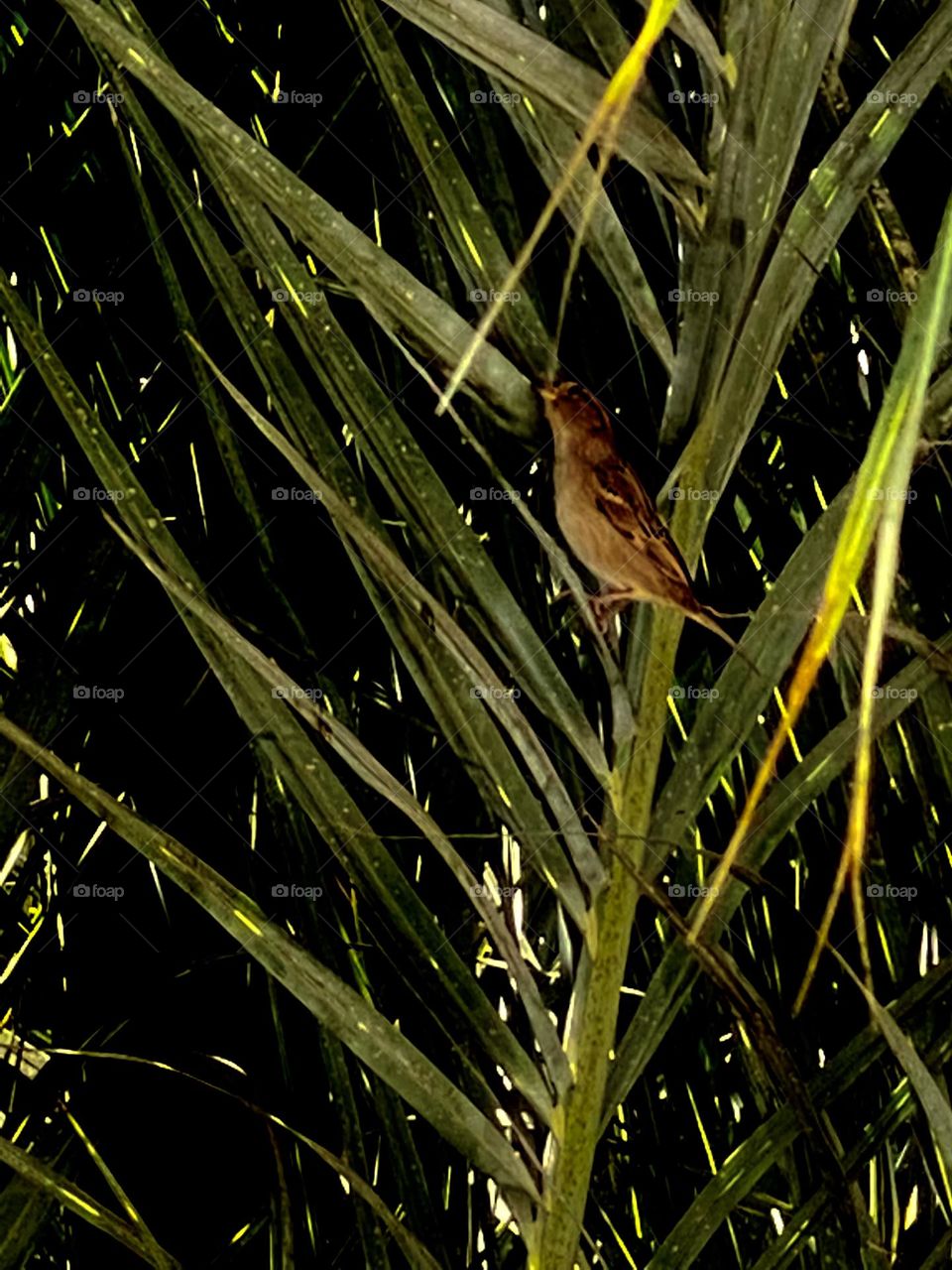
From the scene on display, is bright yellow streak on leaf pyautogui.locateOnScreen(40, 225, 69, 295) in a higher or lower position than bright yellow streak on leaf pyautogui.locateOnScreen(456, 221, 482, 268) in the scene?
lower

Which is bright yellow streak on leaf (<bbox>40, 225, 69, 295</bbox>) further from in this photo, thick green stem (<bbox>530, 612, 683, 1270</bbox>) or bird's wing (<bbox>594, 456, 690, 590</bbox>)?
thick green stem (<bbox>530, 612, 683, 1270</bbox>)

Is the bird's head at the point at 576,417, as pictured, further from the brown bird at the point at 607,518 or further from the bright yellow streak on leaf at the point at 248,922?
the bright yellow streak on leaf at the point at 248,922

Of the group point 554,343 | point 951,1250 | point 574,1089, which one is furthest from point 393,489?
point 951,1250

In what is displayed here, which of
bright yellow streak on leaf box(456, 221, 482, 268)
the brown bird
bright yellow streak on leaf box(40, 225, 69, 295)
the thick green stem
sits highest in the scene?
bright yellow streak on leaf box(456, 221, 482, 268)

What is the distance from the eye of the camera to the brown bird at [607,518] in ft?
2.21

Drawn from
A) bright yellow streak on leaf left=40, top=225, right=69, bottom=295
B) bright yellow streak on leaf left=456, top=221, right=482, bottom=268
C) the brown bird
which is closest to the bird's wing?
the brown bird

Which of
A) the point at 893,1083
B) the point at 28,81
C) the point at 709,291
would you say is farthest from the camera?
the point at 28,81

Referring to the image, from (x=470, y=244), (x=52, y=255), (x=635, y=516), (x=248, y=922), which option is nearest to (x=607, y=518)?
(x=635, y=516)

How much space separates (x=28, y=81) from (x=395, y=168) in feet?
0.78

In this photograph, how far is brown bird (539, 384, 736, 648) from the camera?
0.67m

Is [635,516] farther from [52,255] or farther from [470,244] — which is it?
[52,255]

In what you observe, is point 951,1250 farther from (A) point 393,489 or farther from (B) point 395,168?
(B) point 395,168

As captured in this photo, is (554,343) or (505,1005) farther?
(505,1005)

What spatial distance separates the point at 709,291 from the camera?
625 mm
